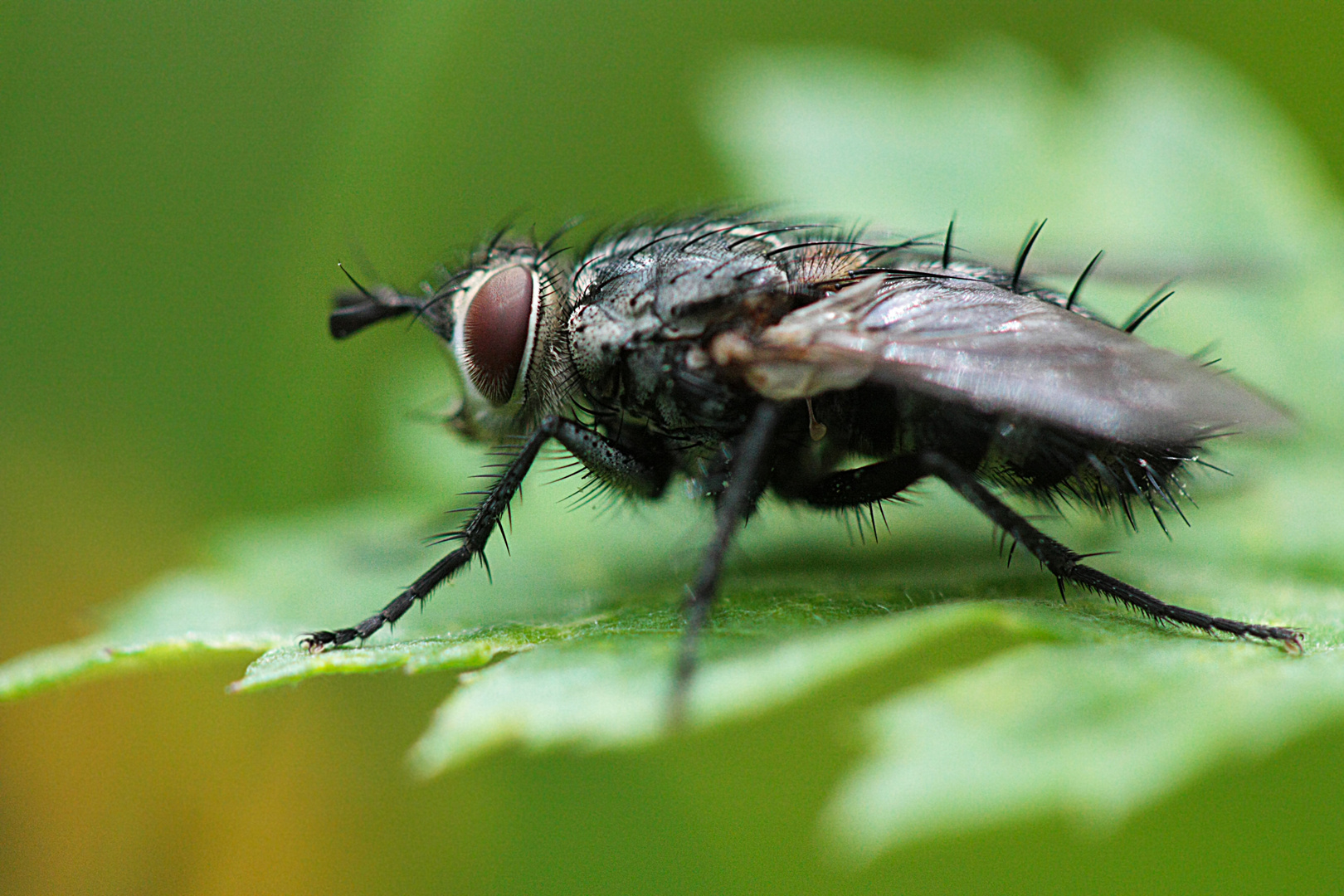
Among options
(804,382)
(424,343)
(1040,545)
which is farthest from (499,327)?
(424,343)

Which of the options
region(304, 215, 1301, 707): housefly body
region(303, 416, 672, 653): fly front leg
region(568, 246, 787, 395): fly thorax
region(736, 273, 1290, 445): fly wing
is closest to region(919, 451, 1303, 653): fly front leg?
region(304, 215, 1301, 707): housefly body

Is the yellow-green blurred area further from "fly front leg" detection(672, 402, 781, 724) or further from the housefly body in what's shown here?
the housefly body

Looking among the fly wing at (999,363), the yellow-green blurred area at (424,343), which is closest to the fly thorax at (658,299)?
the fly wing at (999,363)

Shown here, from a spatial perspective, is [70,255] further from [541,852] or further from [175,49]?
[541,852]

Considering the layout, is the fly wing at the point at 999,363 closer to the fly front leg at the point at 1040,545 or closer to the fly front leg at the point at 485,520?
the fly front leg at the point at 1040,545

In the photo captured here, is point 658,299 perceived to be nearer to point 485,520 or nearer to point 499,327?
point 499,327

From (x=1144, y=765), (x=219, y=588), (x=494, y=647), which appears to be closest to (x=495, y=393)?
(x=494, y=647)
